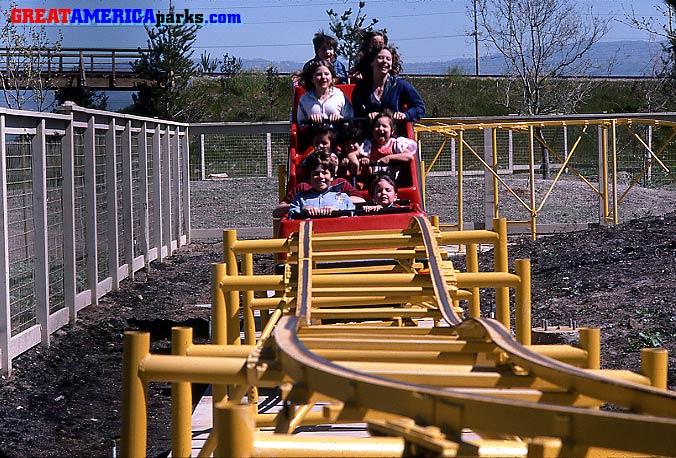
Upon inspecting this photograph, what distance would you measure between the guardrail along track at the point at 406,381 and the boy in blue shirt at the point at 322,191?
6.96 ft

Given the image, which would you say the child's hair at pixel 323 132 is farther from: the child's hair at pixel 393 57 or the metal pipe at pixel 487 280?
the metal pipe at pixel 487 280

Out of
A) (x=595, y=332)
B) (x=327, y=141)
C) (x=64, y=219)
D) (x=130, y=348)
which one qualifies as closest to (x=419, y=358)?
(x=595, y=332)

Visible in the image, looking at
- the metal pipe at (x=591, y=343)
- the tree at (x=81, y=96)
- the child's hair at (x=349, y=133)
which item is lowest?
the metal pipe at (x=591, y=343)

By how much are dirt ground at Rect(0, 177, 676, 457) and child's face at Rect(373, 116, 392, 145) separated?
2.22m

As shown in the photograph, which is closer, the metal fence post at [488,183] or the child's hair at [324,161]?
the child's hair at [324,161]

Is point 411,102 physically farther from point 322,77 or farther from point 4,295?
point 4,295

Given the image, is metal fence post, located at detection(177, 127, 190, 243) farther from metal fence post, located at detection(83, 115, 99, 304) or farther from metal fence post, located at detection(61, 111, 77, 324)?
metal fence post, located at detection(61, 111, 77, 324)

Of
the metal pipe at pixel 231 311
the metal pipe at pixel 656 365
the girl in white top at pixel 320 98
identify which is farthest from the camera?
the girl in white top at pixel 320 98

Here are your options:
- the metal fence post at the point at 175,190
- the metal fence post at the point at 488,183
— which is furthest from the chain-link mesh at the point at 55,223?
the metal fence post at the point at 488,183

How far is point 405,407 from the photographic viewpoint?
2494 mm

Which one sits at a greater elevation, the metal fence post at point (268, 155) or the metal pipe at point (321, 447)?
the metal fence post at point (268, 155)

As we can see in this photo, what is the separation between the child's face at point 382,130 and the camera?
8.63 m

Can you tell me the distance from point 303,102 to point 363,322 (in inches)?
117

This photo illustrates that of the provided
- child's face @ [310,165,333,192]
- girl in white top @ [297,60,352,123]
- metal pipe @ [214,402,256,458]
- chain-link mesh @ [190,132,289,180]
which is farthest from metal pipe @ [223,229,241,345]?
chain-link mesh @ [190,132,289,180]
